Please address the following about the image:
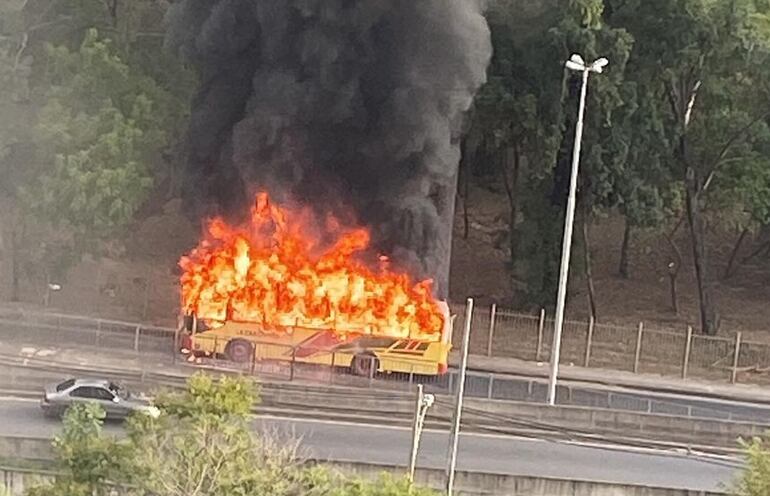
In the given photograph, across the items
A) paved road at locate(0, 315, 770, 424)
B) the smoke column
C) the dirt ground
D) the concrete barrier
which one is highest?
the smoke column

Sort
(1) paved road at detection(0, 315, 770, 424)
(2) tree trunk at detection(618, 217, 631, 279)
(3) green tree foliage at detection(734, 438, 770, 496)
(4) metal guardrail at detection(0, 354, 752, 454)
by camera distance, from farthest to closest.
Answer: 1. (2) tree trunk at detection(618, 217, 631, 279)
2. (1) paved road at detection(0, 315, 770, 424)
3. (4) metal guardrail at detection(0, 354, 752, 454)
4. (3) green tree foliage at detection(734, 438, 770, 496)

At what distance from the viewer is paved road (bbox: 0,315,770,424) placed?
25234 mm

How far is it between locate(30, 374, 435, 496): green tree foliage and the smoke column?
14.3 metres

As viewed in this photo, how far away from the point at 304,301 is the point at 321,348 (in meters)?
2.42

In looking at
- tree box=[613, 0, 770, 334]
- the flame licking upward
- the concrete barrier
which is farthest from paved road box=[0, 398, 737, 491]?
tree box=[613, 0, 770, 334]

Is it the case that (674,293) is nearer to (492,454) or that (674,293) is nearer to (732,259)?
(732,259)

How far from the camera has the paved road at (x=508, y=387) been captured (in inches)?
993

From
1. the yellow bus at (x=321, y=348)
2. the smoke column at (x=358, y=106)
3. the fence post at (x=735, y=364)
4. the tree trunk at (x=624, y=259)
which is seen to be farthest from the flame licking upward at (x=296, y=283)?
the tree trunk at (x=624, y=259)

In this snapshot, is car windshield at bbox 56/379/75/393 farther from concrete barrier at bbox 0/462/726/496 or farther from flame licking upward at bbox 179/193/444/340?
flame licking upward at bbox 179/193/444/340

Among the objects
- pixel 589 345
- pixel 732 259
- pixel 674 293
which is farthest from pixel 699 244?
pixel 732 259

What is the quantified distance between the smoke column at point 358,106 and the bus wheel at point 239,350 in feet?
16.0

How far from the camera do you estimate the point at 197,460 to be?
46.9ft

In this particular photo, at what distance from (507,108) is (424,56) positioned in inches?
157

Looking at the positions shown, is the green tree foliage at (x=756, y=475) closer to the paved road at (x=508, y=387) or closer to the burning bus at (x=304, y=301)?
the paved road at (x=508, y=387)
